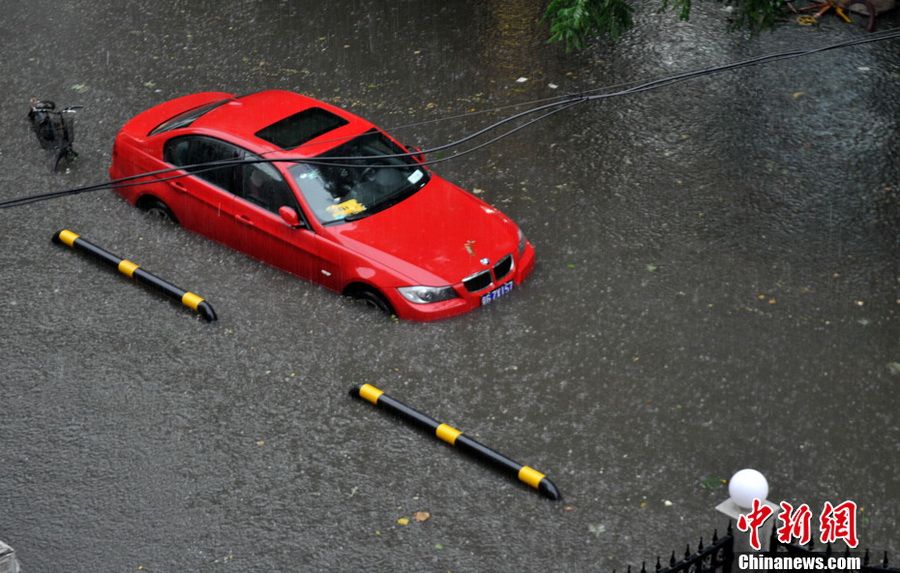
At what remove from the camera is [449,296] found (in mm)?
11766

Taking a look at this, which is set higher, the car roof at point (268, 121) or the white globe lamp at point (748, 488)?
the car roof at point (268, 121)

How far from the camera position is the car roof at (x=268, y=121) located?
1253cm

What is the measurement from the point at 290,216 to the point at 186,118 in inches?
98.6

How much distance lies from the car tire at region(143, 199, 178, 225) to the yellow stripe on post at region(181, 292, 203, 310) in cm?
169

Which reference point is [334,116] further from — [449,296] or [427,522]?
[427,522]

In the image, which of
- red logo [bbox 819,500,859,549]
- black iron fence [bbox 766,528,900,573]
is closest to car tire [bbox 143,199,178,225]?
red logo [bbox 819,500,859,549]

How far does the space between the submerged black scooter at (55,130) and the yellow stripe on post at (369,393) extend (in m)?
6.24

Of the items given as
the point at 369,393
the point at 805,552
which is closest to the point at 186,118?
the point at 369,393

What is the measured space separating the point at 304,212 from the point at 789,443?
17.6 ft

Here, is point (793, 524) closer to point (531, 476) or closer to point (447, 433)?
point (531, 476)

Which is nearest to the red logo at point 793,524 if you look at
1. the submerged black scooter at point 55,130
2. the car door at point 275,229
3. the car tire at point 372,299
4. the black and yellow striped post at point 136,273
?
the car tire at point 372,299

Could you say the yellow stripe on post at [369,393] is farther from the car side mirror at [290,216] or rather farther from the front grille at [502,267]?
the car side mirror at [290,216]

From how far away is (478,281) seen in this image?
11.9m

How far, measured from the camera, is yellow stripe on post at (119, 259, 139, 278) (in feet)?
41.7
